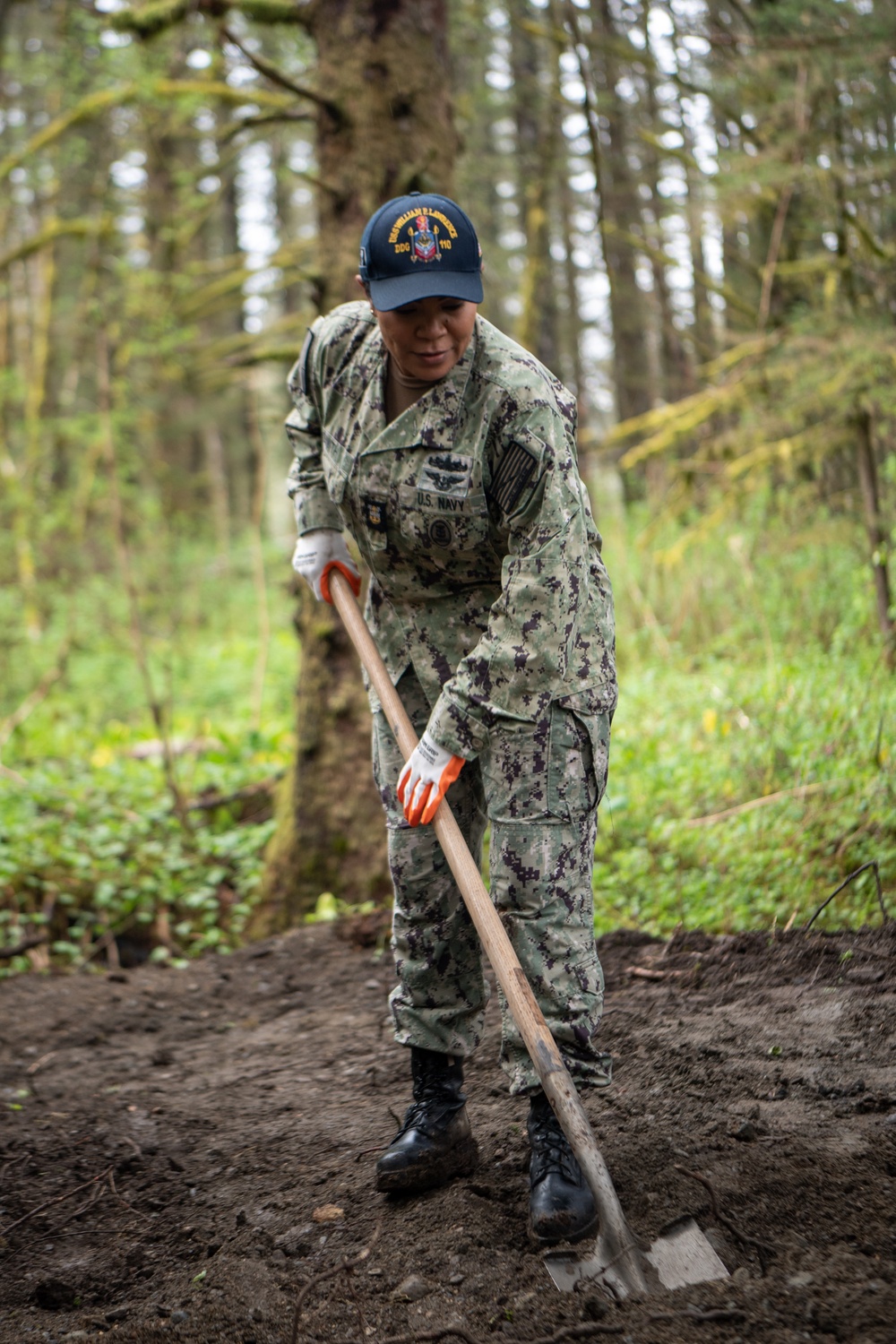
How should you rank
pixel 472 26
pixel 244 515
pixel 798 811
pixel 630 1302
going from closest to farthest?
pixel 630 1302
pixel 798 811
pixel 472 26
pixel 244 515

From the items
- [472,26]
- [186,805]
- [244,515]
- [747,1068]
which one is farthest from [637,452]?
[244,515]

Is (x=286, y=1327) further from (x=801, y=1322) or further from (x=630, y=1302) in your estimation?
(x=801, y=1322)

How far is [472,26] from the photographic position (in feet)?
24.5

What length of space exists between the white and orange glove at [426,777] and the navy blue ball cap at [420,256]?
984 mm

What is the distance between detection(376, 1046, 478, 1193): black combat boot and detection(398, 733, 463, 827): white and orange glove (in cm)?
72

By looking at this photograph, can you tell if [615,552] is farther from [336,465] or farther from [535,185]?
[336,465]

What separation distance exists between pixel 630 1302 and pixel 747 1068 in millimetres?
989

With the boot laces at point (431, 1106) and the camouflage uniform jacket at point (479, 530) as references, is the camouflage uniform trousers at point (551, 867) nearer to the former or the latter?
the camouflage uniform jacket at point (479, 530)

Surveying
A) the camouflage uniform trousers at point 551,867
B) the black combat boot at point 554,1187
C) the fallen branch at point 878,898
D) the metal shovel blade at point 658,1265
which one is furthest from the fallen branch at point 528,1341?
the fallen branch at point 878,898

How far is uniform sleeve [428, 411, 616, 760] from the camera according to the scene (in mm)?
2312

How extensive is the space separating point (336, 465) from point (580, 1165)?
1.74m

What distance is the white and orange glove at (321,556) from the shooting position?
10.1 ft

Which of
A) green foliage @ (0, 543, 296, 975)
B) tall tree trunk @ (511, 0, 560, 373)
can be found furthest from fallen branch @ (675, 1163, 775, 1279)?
tall tree trunk @ (511, 0, 560, 373)

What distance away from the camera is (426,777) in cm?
242
